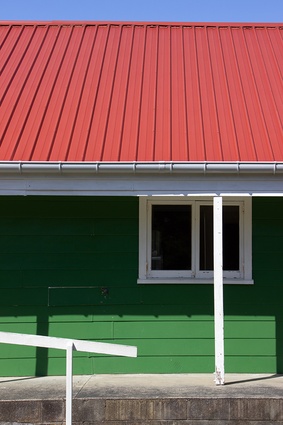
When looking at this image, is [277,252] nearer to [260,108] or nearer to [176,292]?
[176,292]

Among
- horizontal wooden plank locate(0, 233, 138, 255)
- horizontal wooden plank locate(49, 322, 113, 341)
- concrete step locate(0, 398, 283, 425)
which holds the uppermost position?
horizontal wooden plank locate(0, 233, 138, 255)

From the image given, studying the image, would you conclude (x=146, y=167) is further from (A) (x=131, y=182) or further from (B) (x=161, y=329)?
(B) (x=161, y=329)

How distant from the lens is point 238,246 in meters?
6.75

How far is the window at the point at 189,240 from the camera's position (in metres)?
6.66

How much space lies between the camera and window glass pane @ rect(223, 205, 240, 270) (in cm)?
675

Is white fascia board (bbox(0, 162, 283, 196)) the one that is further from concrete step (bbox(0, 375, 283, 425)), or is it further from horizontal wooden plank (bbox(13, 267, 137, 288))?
concrete step (bbox(0, 375, 283, 425))

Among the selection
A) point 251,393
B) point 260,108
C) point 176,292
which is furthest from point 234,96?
point 251,393

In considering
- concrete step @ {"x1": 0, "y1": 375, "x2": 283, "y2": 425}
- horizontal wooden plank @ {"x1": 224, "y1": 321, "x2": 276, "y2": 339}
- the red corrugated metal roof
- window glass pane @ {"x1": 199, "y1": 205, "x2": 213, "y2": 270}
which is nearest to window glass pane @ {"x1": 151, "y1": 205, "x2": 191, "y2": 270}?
window glass pane @ {"x1": 199, "y1": 205, "x2": 213, "y2": 270}

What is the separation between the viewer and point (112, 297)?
6.61 metres

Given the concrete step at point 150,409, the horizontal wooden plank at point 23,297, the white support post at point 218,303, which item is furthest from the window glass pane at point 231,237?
the horizontal wooden plank at point 23,297

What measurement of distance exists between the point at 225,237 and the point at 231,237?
0.24ft

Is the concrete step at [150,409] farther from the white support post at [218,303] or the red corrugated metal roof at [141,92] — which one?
the red corrugated metal roof at [141,92]

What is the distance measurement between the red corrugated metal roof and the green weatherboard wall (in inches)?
34.0

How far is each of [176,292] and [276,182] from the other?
1.81 m
